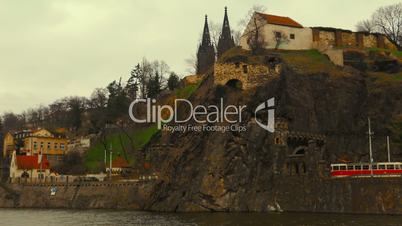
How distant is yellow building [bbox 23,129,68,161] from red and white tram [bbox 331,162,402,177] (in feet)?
259

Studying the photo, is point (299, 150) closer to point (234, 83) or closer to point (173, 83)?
point (234, 83)

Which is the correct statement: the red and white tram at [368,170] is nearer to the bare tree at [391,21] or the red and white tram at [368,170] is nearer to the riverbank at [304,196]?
the riverbank at [304,196]

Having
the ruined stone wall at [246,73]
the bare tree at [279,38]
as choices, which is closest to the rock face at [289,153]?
the ruined stone wall at [246,73]

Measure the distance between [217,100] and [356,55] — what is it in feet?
106

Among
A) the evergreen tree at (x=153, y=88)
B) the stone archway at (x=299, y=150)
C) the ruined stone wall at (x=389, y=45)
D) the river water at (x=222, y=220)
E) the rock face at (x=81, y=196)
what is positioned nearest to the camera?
the river water at (x=222, y=220)

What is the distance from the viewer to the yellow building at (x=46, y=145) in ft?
438

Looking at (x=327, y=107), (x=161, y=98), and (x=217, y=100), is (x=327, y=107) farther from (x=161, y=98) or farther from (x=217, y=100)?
(x=161, y=98)

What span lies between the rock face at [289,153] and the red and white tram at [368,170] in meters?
1.50

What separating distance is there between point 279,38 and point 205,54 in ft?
136

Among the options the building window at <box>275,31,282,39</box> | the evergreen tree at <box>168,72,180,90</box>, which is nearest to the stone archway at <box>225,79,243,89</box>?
the building window at <box>275,31,282,39</box>

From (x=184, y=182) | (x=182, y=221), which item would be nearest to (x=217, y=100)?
(x=184, y=182)

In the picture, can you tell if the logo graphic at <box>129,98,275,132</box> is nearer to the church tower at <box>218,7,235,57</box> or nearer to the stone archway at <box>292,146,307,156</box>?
the stone archway at <box>292,146,307,156</box>

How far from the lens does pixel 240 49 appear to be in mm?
108562

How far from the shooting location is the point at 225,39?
148m
